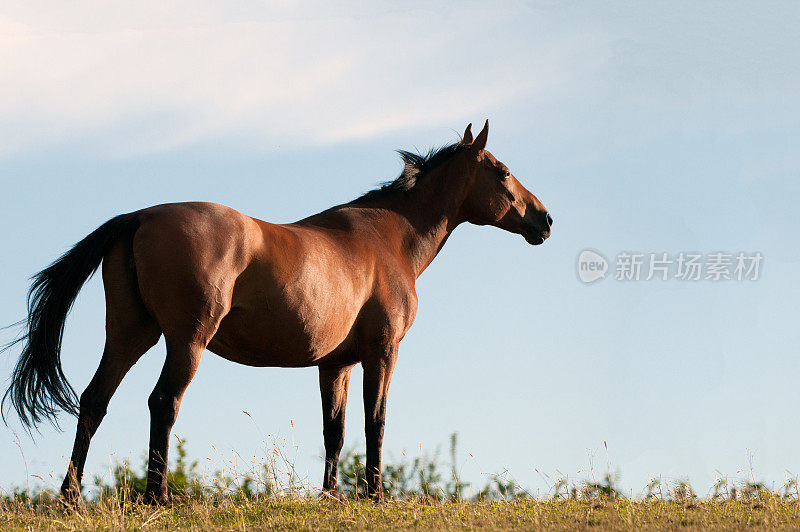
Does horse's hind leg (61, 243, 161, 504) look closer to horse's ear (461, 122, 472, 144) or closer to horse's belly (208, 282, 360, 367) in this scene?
horse's belly (208, 282, 360, 367)

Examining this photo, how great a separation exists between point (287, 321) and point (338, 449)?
5.90 feet

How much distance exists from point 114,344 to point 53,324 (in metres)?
0.58

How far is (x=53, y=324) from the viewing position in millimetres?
7164

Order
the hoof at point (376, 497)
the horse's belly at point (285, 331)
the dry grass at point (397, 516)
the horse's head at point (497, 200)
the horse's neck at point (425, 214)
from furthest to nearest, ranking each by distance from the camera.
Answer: the horse's head at point (497, 200) < the horse's neck at point (425, 214) < the hoof at point (376, 497) < the horse's belly at point (285, 331) < the dry grass at point (397, 516)

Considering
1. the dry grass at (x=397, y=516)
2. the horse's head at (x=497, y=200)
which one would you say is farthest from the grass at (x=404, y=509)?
the horse's head at (x=497, y=200)

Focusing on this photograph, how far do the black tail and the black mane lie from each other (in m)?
2.92

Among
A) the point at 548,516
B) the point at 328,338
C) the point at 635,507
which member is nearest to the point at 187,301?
the point at 328,338

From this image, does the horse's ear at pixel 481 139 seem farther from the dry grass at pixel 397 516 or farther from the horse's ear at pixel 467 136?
the dry grass at pixel 397 516

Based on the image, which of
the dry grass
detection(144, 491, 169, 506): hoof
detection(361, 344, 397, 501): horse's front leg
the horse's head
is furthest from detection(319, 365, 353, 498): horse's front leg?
the horse's head

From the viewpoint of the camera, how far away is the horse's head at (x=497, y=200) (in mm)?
9266

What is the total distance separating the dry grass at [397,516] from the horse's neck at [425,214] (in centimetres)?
287

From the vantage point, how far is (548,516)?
6746 mm

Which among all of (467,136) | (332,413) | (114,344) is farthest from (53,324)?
(467,136)

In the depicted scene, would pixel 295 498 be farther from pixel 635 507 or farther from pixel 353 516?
pixel 635 507
